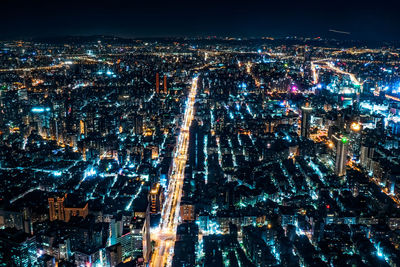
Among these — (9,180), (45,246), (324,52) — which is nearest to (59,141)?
A: (9,180)

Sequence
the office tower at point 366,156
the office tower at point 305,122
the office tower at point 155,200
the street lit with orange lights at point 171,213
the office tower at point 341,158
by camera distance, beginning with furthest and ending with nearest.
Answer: the office tower at point 305,122
the office tower at point 366,156
the office tower at point 341,158
the office tower at point 155,200
the street lit with orange lights at point 171,213

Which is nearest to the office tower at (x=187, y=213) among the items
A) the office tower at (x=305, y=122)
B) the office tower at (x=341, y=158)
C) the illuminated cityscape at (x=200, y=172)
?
the illuminated cityscape at (x=200, y=172)

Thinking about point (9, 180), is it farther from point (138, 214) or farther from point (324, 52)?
point (324, 52)

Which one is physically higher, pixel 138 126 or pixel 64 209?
pixel 138 126

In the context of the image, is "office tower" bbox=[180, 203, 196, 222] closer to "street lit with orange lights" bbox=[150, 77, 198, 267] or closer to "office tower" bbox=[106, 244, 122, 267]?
"street lit with orange lights" bbox=[150, 77, 198, 267]

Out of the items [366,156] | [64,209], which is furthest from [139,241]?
[366,156]

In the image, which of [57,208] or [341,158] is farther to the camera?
[341,158]

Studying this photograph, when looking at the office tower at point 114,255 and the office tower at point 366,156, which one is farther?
the office tower at point 366,156

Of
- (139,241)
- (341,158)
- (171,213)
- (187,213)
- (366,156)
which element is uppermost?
(341,158)

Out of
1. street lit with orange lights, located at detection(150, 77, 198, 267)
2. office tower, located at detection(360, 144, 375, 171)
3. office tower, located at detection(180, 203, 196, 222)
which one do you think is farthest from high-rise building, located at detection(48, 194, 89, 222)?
office tower, located at detection(360, 144, 375, 171)

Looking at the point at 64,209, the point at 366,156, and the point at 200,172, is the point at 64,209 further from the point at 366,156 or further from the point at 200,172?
the point at 366,156

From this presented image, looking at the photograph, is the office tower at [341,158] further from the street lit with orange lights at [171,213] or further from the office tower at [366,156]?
the street lit with orange lights at [171,213]
